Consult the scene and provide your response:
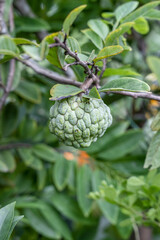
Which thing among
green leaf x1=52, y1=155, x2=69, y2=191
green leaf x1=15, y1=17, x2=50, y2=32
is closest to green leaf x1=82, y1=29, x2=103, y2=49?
green leaf x1=15, y1=17, x2=50, y2=32

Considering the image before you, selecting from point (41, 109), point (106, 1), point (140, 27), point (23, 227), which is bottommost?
point (23, 227)

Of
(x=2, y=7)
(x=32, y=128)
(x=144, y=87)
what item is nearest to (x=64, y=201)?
(x=32, y=128)

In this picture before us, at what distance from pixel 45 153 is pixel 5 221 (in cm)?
78

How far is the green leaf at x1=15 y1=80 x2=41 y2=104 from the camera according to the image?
1.30 meters

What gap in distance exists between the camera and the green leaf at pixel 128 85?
58 centimetres

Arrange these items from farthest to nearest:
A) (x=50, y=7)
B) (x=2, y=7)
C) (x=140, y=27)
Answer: (x=50, y=7), (x=2, y=7), (x=140, y=27)

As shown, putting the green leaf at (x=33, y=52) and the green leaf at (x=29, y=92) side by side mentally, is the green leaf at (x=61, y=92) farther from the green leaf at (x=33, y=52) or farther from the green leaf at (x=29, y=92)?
the green leaf at (x=29, y=92)

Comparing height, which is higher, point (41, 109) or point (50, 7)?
point (50, 7)

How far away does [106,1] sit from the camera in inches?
55.1

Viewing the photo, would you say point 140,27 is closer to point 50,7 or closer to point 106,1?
point 106,1

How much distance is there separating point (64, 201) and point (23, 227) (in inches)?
11.0

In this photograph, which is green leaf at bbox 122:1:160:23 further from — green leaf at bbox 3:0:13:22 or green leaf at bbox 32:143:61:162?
green leaf at bbox 32:143:61:162

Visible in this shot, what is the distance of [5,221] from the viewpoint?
1.77 feet

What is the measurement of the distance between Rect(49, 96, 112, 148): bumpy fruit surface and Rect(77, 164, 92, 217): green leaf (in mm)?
647
